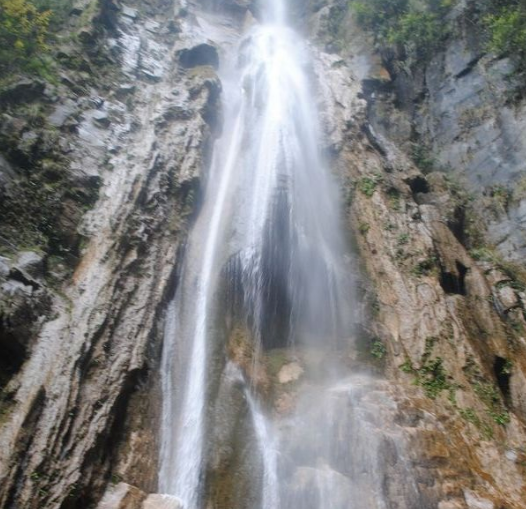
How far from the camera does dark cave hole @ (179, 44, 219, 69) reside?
68.6 feet

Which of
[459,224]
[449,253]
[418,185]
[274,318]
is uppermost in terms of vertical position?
[418,185]

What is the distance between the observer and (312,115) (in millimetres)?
17750

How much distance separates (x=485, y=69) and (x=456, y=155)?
372 cm

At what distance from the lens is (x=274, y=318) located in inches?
459

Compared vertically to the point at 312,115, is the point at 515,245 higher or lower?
lower

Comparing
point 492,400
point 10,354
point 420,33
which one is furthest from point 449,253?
point 420,33

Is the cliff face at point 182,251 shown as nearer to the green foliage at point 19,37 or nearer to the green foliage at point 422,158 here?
the green foliage at point 422,158

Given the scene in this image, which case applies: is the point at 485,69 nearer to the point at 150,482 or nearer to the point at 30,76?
the point at 30,76

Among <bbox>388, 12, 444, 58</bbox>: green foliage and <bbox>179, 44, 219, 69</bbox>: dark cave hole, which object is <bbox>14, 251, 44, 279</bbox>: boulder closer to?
<bbox>179, 44, 219, 69</bbox>: dark cave hole

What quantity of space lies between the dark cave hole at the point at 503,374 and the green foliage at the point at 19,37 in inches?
624

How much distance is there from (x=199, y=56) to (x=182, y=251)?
1304cm

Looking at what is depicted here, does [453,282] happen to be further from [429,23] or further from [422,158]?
[429,23]

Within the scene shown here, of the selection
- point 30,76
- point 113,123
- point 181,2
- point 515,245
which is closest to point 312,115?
point 113,123

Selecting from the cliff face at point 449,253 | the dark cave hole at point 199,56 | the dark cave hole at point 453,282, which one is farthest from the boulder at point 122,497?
the dark cave hole at point 199,56
